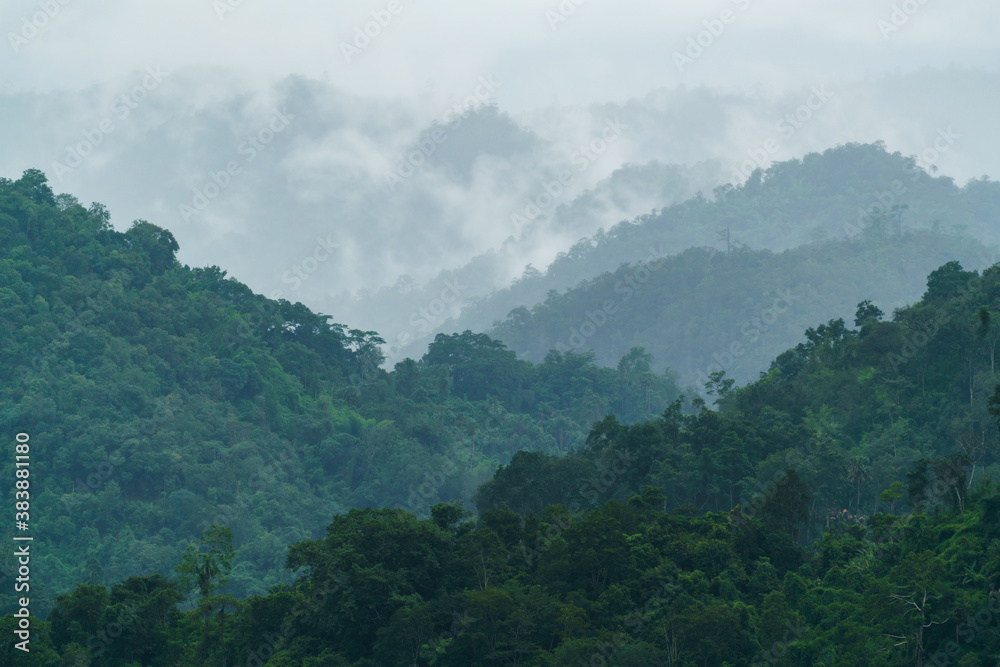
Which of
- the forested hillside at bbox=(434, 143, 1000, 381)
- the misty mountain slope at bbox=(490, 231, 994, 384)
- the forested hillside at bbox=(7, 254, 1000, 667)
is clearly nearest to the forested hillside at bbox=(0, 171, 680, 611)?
the forested hillside at bbox=(7, 254, 1000, 667)

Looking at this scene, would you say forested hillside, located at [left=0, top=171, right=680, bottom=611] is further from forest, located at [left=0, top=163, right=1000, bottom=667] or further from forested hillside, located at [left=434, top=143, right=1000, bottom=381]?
forested hillside, located at [left=434, top=143, right=1000, bottom=381]

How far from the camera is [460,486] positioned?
52.2 m

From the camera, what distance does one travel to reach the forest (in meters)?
23.0

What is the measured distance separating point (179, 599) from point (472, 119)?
103m

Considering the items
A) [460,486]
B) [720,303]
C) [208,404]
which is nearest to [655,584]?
[460,486]

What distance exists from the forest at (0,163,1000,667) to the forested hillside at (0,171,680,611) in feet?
0.43

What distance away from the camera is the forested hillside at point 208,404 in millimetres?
44281

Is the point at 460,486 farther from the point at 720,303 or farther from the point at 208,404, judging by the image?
the point at 720,303

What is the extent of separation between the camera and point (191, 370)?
51750 mm

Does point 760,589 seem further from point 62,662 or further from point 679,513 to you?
point 62,662

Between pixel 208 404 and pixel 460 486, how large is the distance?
34.7 feet

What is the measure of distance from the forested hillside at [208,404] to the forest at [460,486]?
0.43 ft

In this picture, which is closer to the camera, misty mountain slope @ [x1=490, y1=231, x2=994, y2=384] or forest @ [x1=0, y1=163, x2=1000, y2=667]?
forest @ [x1=0, y1=163, x2=1000, y2=667]

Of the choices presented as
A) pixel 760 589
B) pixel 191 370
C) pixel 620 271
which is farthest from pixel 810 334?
pixel 620 271
